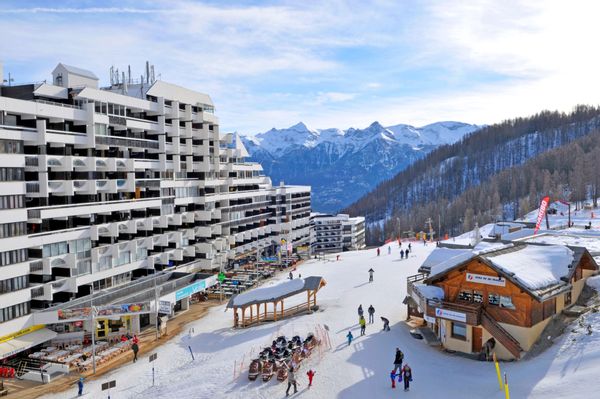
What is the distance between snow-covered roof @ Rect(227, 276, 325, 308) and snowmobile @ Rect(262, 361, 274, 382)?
1361 centimetres

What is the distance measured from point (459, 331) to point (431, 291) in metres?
3.51

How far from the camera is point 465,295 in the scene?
3594 centimetres

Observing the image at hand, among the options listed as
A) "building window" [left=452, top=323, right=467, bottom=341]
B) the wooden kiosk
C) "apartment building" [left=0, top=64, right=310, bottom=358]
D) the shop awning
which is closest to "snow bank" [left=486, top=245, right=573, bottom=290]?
"building window" [left=452, top=323, right=467, bottom=341]

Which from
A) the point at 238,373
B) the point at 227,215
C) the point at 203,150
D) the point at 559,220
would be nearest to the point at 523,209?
the point at 559,220

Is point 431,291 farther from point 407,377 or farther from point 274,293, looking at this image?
point 274,293

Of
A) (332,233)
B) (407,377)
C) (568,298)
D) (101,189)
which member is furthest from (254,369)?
(332,233)

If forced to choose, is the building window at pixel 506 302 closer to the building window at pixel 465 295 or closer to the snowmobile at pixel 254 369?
the building window at pixel 465 295

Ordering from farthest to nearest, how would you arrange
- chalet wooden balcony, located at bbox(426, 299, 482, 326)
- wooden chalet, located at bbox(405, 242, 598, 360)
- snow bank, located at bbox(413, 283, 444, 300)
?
1. snow bank, located at bbox(413, 283, 444, 300)
2. chalet wooden balcony, located at bbox(426, 299, 482, 326)
3. wooden chalet, located at bbox(405, 242, 598, 360)

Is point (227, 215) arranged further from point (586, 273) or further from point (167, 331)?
point (586, 273)

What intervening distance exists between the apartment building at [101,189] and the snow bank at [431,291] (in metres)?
28.9

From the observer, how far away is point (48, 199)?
47.4m

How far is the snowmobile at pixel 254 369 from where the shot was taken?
3209 cm

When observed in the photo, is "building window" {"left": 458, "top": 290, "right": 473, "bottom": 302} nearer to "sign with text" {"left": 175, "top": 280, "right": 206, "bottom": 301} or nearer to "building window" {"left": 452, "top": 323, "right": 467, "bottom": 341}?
"building window" {"left": 452, "top": 323, "right": 467, "bottom": 341}

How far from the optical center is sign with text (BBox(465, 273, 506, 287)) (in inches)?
1321
